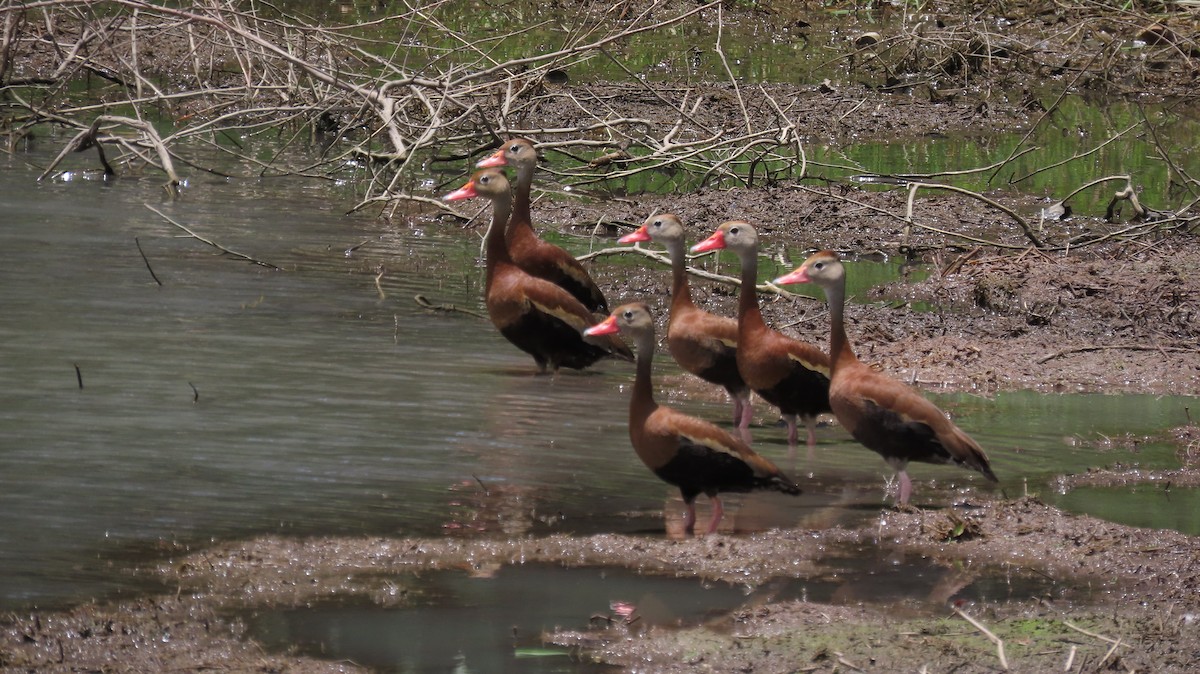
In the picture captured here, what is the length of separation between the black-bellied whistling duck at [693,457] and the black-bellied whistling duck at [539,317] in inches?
94.4

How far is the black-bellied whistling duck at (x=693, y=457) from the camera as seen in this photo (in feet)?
20.3

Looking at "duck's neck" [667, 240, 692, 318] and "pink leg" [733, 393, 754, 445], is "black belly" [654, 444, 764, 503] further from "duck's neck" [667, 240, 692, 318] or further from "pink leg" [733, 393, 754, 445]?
"duck's neck" [667, 240, 692, 318]

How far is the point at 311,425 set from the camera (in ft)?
23.5

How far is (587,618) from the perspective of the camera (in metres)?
5.00

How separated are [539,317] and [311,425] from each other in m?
1.93

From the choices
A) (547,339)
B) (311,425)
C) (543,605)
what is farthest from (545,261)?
(543,605)

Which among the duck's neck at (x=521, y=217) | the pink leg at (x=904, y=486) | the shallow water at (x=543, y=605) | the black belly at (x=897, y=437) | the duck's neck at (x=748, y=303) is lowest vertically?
the shallow water at (x=543, y=605)

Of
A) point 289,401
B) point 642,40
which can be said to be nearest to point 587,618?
point 289,401

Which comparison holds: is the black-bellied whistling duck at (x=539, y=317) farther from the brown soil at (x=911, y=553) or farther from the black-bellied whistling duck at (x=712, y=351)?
the black-bellied whistling duck at (x=712, y=351)

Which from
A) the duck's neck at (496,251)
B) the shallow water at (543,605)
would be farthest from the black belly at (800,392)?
the duck's neck at (496,251)

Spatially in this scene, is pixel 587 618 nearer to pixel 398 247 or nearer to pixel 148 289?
pixel 148 289

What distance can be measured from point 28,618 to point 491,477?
7.52 ft

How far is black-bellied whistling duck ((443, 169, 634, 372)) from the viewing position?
28.9ft

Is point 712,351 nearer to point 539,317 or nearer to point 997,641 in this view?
point 539,317
